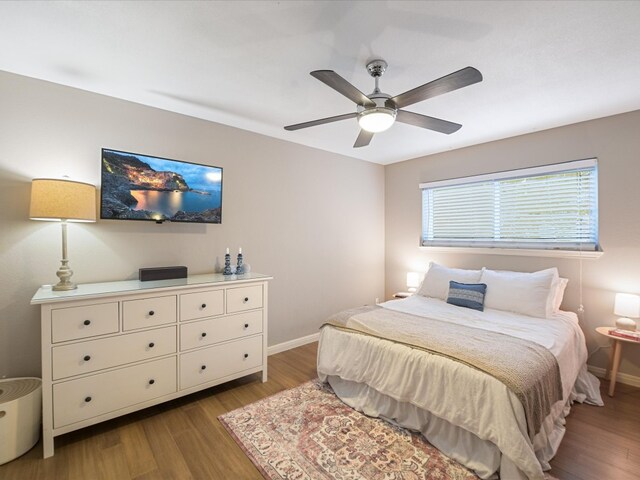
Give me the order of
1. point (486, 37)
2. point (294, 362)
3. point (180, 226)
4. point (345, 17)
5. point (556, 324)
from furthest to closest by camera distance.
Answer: point (294, 362)
point (180, 226)
point (556, 324)
point (486, 37)
point (345, 17)

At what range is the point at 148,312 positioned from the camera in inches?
84.0

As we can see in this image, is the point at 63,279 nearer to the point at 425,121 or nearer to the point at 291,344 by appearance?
the point at 291,344

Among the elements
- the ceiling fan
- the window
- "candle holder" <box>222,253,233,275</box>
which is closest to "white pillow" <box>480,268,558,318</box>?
the window

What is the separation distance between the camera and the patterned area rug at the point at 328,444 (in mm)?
1680

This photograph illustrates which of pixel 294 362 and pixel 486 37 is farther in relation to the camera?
pixel 294 362

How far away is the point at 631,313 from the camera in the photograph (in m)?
2.49

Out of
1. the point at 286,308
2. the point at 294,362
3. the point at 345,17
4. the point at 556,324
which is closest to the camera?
the point at 345,17

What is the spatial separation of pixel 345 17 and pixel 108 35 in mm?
1386

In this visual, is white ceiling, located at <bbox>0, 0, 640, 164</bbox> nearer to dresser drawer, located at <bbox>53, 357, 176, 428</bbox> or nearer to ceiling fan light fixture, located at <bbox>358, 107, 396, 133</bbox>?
ceiling fan light fixture, located at <bbox>358, 107, 396, 133</bbox>

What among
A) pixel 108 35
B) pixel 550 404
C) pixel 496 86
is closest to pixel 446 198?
pixel 496 86

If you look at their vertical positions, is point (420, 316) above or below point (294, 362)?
above

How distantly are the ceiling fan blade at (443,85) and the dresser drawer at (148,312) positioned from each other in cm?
215

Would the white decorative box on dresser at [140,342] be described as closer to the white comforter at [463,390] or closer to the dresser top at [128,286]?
the dresser top at [128,286]

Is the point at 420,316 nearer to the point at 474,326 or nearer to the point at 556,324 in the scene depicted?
the point at 474,326
